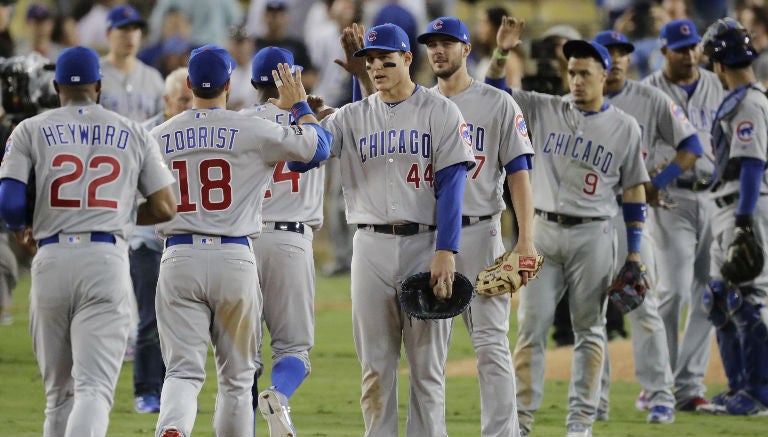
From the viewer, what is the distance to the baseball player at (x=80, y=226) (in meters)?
5.59

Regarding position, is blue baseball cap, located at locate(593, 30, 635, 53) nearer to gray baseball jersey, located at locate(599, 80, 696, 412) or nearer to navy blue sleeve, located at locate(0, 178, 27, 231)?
gray baseball jersey, located at locate(599, 80, 696, 412)

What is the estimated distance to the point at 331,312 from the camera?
42.8ft

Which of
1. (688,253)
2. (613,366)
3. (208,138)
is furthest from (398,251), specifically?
(613,366)

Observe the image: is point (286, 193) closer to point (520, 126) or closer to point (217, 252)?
point (217, 252)

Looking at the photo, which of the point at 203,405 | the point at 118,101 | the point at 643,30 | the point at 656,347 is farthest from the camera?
the point at 643,30

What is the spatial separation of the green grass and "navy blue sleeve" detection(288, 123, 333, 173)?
6.32ft

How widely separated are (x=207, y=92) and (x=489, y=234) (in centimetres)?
154

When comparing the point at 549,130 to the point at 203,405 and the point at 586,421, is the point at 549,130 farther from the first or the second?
the point at 203,405

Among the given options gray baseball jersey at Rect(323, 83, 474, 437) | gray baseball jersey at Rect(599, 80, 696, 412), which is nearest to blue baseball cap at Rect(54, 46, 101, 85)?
gray baseball jersey at Rect(323, 83, 474, 437)

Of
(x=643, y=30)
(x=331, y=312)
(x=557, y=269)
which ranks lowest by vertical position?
(x=331, y=312)

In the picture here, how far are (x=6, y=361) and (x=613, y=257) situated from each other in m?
5.23

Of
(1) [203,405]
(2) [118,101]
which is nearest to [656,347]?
(1) [203,405]

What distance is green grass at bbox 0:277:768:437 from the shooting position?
7.54 meters

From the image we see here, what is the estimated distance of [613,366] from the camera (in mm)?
9992
